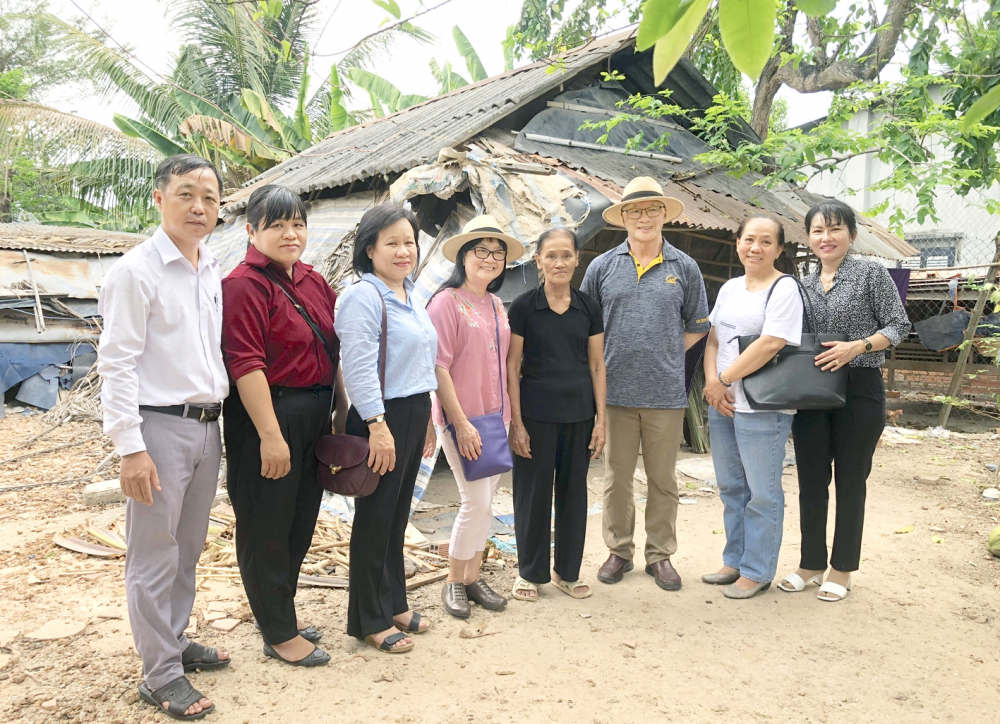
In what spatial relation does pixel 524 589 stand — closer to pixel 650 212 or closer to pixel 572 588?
pixel 572 588

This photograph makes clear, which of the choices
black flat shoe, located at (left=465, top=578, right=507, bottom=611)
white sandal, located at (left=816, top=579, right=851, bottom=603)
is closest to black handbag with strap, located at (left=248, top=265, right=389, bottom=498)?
black flat shoe, located at (left=465, top=578, right=507, bottom=611)

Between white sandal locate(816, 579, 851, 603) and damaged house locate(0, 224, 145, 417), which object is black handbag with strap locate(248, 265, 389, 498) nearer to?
white sandal locate(816, 579, 851, 603)

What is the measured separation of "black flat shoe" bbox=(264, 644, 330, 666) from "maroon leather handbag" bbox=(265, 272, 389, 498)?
26.4 inches

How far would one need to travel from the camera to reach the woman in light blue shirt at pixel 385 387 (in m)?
2.69

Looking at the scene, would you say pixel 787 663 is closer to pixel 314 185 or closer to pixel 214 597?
pixel 214 597

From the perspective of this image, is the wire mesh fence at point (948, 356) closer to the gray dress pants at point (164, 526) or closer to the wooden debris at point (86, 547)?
the gray dress pants at point (164, 526)

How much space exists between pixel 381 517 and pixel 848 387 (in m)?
2.28

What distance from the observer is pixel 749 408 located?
3.51 m

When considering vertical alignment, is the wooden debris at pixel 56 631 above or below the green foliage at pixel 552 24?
below

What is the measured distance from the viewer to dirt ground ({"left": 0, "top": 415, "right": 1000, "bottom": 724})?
257cm

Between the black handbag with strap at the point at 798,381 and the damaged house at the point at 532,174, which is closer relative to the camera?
the black handbag with strap at the point at 798,381

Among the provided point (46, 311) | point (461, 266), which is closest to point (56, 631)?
point (461, 266)

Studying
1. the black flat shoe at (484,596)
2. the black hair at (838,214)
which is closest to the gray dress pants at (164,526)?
the black flat shoe at (484,596)

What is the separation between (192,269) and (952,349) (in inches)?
374
